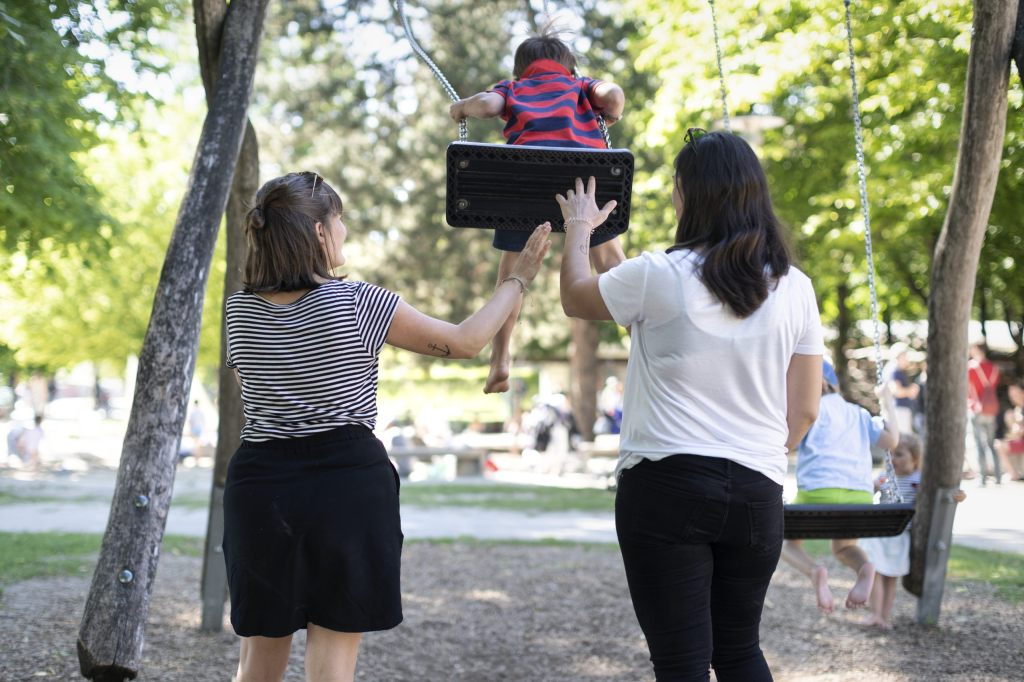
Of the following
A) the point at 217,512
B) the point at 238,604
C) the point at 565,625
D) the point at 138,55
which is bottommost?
the point at 565,625

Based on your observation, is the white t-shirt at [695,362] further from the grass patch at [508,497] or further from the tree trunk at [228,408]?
the grass patch at [508,497]

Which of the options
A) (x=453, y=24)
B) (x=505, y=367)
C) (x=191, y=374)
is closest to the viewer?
(x=505, y=367)

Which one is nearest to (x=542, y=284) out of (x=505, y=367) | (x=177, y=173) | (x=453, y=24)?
(x=453, y=24)

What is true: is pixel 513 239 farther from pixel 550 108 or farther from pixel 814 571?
pixel 814 571

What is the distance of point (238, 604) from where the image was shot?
116 inches

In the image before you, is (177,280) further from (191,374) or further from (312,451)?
(312,451)

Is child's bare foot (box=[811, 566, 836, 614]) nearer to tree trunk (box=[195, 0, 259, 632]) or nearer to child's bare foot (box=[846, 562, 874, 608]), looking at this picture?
child's bare foot (box=[846, 562, 874, 608])

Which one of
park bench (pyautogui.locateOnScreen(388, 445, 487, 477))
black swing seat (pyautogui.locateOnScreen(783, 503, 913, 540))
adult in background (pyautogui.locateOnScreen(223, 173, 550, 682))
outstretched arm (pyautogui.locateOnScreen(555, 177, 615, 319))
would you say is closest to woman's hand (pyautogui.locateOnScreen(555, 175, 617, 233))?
outstretched arm (pyautogui.locateOnScreen(555, 177, 615, 319))

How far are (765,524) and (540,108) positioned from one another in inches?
71.7

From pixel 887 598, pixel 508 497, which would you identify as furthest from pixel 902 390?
pixel 887 598

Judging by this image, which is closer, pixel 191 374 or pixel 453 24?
pixel 191 374

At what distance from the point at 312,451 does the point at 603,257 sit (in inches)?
69.6

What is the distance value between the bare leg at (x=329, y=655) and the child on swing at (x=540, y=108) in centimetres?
127

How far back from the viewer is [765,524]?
9.41ft
